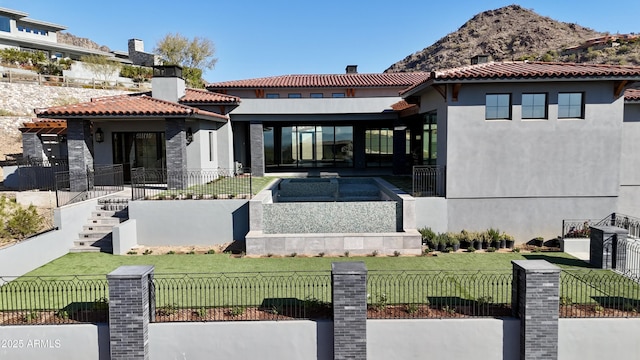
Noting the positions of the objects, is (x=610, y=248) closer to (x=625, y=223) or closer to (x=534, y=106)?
(x=625, y=223)

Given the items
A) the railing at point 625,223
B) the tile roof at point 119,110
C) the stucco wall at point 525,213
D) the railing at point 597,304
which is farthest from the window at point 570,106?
the tile roof at point 119,110

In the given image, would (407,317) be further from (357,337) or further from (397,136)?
(397,136)

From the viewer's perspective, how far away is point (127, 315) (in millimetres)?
7621

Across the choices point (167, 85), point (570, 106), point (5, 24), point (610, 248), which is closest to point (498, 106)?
point (570, 106)

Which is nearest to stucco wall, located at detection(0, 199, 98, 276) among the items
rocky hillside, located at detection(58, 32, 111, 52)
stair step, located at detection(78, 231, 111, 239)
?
stair step, located at detection(78, 231, 111, 239)

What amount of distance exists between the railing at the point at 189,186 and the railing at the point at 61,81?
75.3ft

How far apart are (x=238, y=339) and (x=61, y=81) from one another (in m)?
38.5

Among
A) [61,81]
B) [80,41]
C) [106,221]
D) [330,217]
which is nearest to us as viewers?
[330,217]

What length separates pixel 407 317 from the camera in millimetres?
8094

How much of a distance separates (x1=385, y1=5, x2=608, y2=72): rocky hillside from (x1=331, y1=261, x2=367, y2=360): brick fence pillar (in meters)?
64.4

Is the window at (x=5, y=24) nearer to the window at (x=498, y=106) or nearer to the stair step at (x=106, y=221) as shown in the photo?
the stair step at (x=106, y=221)

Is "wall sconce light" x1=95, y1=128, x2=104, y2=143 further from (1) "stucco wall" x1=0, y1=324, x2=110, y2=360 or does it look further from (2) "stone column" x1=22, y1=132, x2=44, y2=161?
(1) "stucco wall" x1=0, y1=324, x2=110, y2=360

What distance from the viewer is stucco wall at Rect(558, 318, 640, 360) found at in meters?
7.88

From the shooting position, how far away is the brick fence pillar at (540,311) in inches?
302
